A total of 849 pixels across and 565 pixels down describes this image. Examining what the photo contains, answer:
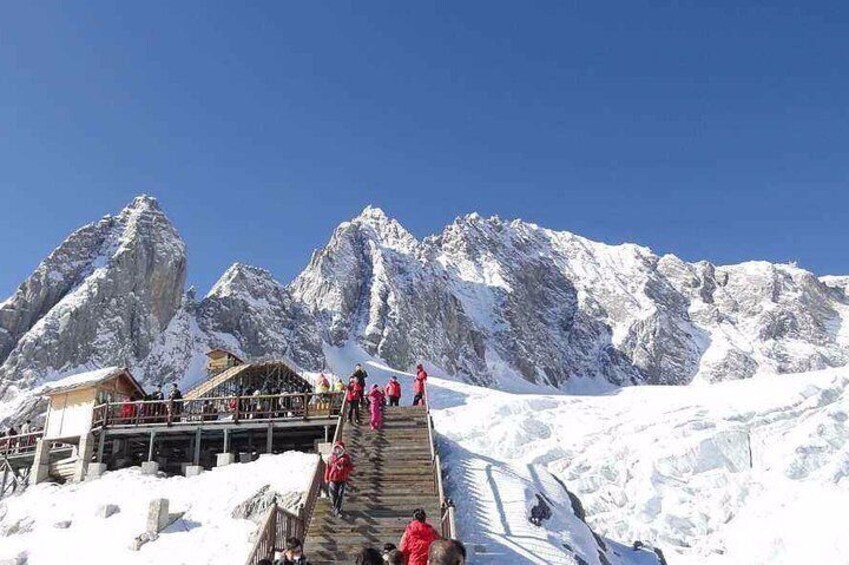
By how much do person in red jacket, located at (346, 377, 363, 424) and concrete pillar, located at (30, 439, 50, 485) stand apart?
14488 mm

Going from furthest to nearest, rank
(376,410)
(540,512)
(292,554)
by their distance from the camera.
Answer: (376,410), (540,512), (292,554)

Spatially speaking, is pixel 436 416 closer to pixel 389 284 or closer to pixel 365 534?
pixel 365 534

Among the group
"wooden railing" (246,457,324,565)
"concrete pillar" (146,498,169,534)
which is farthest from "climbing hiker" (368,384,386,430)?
"concrete pillar" (146,498,169,534)

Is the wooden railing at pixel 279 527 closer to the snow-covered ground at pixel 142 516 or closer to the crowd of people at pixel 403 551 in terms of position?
the crowd of people at pixel 403 551

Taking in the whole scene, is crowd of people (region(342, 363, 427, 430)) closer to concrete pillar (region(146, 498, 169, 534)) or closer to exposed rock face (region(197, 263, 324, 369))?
concrete pillar (region(146, 498, 169, 534))

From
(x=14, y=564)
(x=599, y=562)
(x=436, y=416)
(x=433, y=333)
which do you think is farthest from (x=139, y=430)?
(x=433, y=333)

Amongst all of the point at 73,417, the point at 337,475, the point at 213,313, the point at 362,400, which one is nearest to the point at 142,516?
the point at 362,400

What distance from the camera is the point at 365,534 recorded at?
56.2 ft

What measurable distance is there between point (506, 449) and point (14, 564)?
127 ft

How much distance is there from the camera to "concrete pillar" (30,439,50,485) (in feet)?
101

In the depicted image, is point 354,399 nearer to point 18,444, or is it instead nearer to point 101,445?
point 101,445

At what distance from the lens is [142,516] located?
23750 millimetres

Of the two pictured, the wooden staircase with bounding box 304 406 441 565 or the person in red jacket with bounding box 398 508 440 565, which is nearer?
the person in red jacket with bounding box 398 508 440 565

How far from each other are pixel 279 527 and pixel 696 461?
4205cm
